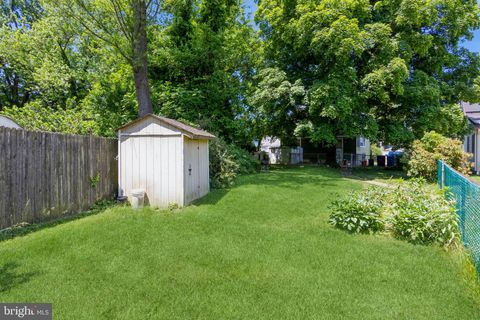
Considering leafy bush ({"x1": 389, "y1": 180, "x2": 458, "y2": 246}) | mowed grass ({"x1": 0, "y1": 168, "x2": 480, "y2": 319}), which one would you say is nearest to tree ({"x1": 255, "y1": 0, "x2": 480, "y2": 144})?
leafy bush ({"x1": 389, "y1": 180, "x2": 458, "y2": 246})

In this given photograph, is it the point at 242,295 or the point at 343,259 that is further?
the point at 343,259

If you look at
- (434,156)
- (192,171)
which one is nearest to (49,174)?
(192,171)

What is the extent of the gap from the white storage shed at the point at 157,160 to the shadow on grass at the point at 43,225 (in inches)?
25.4

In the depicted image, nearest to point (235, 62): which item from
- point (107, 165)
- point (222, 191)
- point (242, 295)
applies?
point (222, 191)

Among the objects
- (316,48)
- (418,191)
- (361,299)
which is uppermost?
(316,48)

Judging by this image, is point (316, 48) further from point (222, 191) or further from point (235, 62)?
point (222, 191)

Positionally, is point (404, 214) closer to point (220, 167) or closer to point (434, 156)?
point (220, 167)

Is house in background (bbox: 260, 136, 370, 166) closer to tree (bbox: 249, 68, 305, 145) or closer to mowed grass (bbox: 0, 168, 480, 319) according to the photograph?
tree (bbox: 249, 68, 305, 145)

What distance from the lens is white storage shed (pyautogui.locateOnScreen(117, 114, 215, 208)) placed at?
273 inches

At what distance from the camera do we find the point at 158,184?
7.10 m

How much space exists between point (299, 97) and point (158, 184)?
11646 mm

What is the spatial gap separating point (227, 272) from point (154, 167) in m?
4.17

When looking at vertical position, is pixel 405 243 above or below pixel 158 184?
below

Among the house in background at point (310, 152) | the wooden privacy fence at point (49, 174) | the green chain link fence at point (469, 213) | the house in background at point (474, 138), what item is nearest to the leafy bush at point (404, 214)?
Answer: the green chain link fence at point (469, 213)
